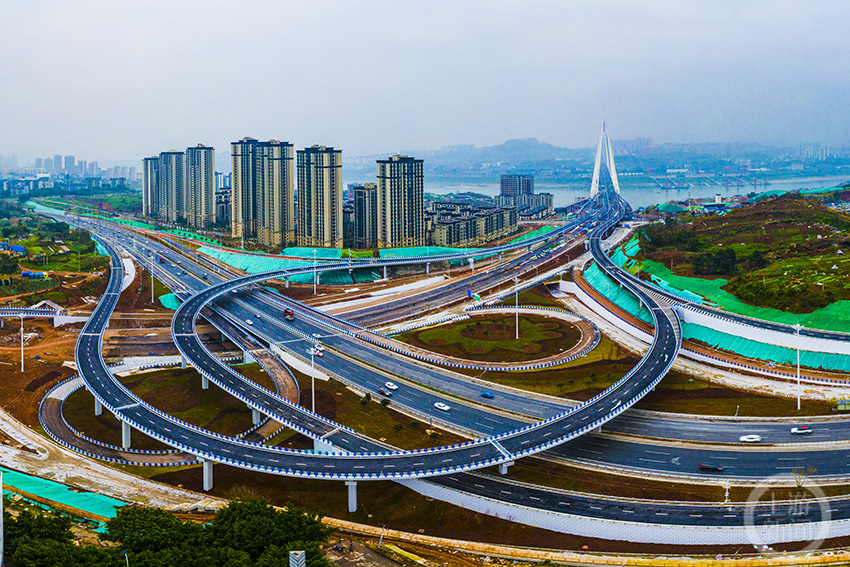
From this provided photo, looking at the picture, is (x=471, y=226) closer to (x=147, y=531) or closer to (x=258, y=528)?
(x=258, y=528)

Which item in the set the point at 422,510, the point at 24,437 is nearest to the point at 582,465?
the point at 422,510

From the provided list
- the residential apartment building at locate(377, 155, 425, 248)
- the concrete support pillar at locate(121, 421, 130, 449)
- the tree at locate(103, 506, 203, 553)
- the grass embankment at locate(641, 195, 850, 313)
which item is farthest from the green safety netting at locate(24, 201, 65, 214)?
the tree at locate(103, 506, 203, 553)

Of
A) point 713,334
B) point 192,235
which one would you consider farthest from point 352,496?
point 192,235

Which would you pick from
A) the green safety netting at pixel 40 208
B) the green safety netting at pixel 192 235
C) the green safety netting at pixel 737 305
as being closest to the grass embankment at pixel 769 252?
the green safety netting at pixel 737 305

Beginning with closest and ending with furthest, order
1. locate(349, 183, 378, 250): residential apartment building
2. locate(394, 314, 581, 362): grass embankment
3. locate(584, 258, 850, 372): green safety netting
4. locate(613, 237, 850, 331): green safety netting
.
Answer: locate(584, 258, 850, 372): green safety netting
locate(613, 237, 850, 331): green safety netting
locate(394, 314, 581, 362): grass embankment
locate(349, 183, 378, 250): residential apartment building

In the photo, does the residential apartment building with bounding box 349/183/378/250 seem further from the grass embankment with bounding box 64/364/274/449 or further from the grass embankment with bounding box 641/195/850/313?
the grass embankment with bounding box 64/364/274/449
